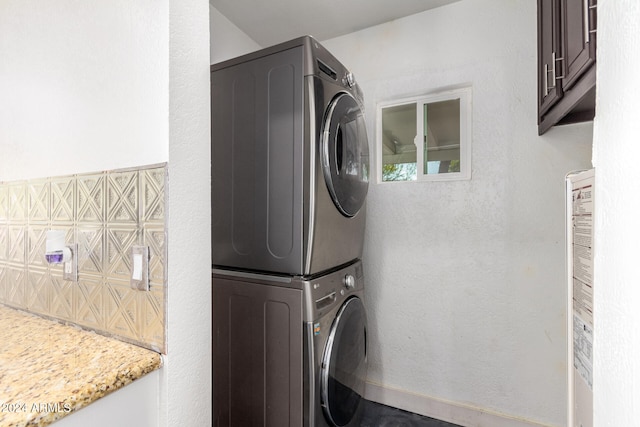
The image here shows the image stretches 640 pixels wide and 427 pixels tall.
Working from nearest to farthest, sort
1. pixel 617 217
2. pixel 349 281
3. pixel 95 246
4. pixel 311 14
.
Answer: pixel 617 217 → pixel 95 246 → pixel 349 281 → pixel 311 14

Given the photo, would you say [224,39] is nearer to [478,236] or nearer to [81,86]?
[81,86]

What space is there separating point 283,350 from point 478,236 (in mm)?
1386

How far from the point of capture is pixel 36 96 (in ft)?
3.56

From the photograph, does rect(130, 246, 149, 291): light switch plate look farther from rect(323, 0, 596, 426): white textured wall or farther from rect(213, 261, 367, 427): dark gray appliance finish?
rect(323, 0, 596, 426): white textured wall

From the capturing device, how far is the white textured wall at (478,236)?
70.5 inches

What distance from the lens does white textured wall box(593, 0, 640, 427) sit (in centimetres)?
40

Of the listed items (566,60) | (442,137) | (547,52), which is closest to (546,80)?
(547,52)

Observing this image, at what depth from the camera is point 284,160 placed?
1.31m

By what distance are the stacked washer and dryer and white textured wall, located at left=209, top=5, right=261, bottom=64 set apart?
64 cm

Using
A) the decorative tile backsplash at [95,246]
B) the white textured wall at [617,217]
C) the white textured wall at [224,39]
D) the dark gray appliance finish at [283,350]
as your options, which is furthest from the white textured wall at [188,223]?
the white textured wall at [224,39]

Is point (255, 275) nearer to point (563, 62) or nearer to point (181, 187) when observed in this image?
point (181, 187)

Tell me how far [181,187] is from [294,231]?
0.54m

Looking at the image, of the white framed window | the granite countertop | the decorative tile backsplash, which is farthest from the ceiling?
the granite countertop

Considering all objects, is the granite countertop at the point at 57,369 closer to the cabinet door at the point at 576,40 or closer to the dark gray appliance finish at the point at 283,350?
the dark gray appliance finish at the point at 283,350
